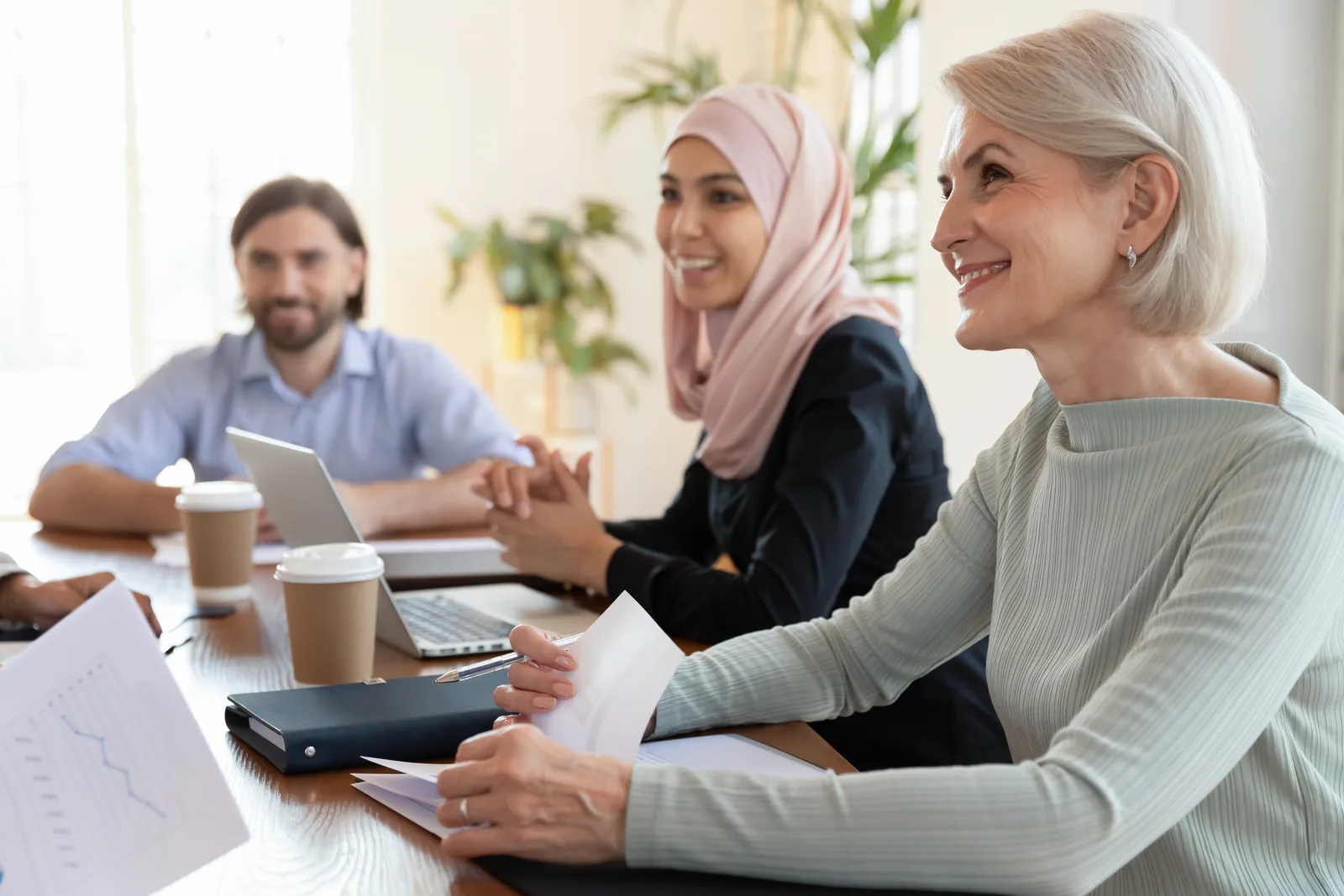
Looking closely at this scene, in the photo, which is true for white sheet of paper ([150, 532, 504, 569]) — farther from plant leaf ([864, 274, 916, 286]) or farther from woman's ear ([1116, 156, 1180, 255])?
plant leaf ([864, 274, 916, 286])

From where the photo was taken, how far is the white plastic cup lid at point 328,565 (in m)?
1.18

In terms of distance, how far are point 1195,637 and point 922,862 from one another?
0.23 metres

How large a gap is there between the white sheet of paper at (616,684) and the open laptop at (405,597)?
0.40m

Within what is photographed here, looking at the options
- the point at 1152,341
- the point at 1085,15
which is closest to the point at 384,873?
the point at 1152,341

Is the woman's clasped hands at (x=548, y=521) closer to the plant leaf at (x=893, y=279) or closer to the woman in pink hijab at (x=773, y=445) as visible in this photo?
the woman in pink hijab at (x=773, y=445)

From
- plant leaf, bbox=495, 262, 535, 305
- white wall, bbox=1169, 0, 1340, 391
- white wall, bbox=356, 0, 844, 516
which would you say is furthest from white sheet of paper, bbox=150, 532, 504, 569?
white wall, bbox=356, 0, 844, 516

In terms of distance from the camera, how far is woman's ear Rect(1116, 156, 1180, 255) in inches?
40.1

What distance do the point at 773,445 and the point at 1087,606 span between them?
772 millimetres

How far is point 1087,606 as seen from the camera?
1028 millimetres

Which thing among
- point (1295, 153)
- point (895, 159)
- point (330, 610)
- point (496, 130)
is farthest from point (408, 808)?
point (496, 130)

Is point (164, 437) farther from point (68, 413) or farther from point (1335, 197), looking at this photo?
point (68, 413)

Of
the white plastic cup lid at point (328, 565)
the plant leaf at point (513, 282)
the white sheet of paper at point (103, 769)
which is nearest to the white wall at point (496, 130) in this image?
the plant leaf at point (513, 282)

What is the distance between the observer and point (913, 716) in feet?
5.17

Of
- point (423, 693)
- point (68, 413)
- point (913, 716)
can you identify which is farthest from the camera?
point (68, 413)
